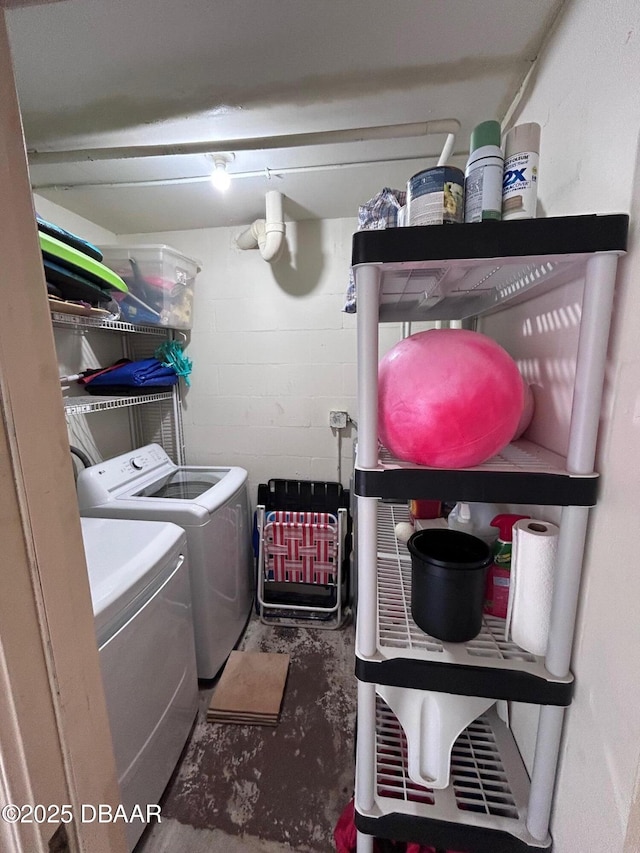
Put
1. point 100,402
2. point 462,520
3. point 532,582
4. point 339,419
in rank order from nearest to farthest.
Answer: point 532,582
point 462,520
point 100,402
point 339,419

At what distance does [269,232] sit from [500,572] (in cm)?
179

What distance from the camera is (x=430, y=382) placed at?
23.6 inches

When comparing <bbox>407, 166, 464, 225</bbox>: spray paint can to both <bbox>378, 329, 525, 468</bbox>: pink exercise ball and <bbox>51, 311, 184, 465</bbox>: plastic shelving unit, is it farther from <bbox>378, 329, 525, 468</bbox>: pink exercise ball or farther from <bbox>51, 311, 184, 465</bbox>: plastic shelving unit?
<bbox>51, 311, 184, 465</bbox>: plastic shelving unit

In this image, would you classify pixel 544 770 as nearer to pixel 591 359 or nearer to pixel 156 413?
pixel 591 359

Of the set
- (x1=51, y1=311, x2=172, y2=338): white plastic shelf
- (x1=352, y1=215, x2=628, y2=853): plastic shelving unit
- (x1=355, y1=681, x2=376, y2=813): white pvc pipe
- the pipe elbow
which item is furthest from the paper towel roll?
the pipe elbow

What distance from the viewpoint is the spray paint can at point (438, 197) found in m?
0.62

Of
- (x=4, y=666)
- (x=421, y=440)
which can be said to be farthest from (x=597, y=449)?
(x=4, y=666)

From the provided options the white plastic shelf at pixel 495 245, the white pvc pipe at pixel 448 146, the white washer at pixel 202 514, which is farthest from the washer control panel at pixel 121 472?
the white pvc pipe at pixel 448 146

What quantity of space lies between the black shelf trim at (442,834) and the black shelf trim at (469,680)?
35cm

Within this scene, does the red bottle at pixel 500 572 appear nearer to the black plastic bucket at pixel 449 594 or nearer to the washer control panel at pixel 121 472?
the black plastic bucket at pixel 449 594

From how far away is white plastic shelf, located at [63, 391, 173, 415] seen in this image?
1.37m

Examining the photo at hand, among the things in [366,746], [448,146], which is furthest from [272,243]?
[366,746]

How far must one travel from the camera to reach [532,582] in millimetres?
671

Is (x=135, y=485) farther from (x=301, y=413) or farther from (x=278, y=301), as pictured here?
(x=278, y=301)
